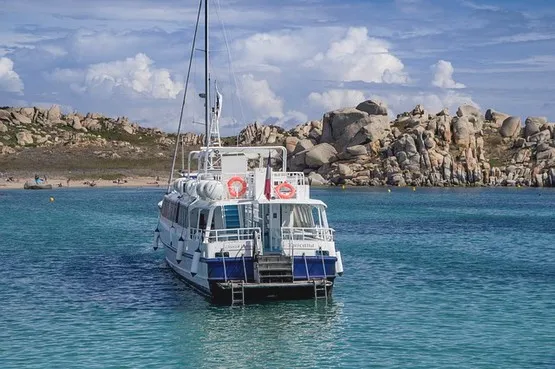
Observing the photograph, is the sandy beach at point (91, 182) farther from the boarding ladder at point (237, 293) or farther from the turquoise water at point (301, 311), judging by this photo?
the boarding ladder at point (237, 293)

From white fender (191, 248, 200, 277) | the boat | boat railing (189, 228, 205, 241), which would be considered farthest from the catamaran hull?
boat railing (189, 228, 205, 241)

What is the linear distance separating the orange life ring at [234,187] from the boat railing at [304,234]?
8.95ft

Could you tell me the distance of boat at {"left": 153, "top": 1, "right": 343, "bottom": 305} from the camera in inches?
1329

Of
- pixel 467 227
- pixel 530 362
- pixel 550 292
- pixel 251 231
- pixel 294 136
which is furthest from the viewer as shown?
pixel 294 136

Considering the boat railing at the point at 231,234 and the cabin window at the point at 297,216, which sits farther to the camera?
the cabin window at the point at 297,216

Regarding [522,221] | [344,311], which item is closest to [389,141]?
[522,221]

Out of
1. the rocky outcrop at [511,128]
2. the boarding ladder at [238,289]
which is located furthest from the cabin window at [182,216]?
the rocky outcrop at [511,128]

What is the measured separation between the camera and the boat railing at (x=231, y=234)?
34250 millimetres

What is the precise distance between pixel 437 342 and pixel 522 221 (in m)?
57.2

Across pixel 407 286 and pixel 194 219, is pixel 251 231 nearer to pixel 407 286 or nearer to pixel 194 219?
pixel 194 219

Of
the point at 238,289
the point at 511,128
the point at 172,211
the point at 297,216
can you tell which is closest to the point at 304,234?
the point at 297,216

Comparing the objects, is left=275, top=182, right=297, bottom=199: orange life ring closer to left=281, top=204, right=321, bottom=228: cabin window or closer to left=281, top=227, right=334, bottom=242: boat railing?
left=281, top=204, right=321, bottom=228: cabin window

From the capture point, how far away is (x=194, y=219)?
39.1 meters

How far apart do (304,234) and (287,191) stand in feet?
6.78
